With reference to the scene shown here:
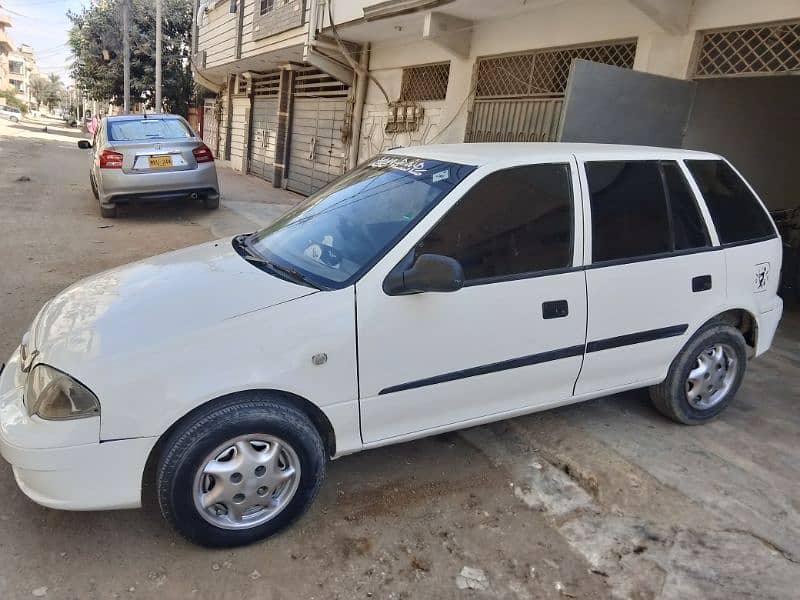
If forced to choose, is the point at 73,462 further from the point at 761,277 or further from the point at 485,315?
the point at 761,277

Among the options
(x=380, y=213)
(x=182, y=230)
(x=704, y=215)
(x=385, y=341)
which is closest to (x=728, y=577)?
(x=385, y=341)

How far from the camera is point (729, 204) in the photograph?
12.2ft

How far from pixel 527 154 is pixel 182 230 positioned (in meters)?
7.08

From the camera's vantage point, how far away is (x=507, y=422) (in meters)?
3.77

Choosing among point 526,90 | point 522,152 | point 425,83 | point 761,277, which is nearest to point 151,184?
point 425,83

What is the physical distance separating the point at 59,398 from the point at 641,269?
2.79m

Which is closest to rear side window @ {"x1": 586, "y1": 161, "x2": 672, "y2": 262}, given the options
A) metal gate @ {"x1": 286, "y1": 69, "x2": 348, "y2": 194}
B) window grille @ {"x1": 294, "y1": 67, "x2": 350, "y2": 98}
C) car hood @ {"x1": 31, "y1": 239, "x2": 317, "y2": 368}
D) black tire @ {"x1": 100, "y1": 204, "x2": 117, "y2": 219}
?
car hood @ {"x1": 31, "y1": 239, "x2": 317, "y2": 368}

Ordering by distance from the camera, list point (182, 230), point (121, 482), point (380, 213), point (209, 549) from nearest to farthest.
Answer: point (121, 482)
point (209, 549)
point (380, 213)
point (182, 230)

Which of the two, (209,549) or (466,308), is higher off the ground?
(466,308)

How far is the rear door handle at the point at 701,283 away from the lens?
3.44m

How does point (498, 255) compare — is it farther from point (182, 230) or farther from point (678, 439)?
point (182, 230)

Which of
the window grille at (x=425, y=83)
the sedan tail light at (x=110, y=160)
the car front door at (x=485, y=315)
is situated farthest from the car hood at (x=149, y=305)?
the window grille at (x=425, y=83)

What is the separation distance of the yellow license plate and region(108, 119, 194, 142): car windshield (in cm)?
38

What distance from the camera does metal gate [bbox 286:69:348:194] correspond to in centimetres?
1258
